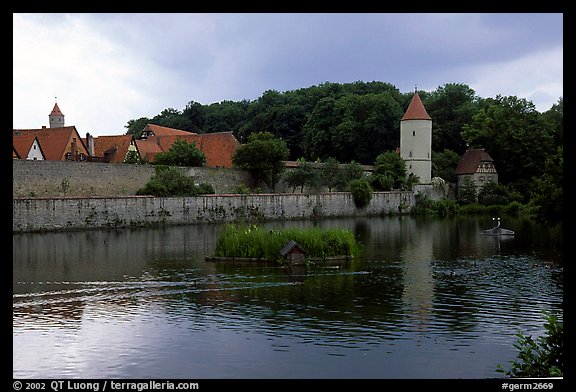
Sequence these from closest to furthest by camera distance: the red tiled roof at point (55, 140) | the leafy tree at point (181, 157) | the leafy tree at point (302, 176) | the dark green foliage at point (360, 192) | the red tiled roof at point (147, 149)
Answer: the red tiled roof at point (55, 140), the leafy tree at point (181, 157), the dark green foliage at point (360, 192), the leafy tree at point (302, 176), the red tiled roof at point (147, 149)

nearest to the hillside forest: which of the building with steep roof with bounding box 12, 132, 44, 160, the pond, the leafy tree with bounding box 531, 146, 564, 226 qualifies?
the building with steep roof with bounding box 12, 132, 44, 160

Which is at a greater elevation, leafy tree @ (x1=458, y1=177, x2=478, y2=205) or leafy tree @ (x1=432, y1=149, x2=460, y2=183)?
leafy tree @ (x1=432, y1=149, x2=460, y2=183)

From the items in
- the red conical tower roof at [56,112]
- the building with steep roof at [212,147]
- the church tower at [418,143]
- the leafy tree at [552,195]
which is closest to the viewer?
the leafy tree at [552,195]

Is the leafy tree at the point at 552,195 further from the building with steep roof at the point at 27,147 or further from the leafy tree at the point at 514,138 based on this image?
the leafy tree at the point at 514,138

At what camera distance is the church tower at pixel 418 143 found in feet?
218

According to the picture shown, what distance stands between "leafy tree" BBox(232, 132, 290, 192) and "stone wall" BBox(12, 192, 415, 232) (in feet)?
20.1

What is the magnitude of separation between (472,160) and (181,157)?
30579mm

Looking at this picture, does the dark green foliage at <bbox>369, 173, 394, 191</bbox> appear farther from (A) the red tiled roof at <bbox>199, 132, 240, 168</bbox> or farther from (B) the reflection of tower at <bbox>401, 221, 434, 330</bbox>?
(B) the reflection of tower at <bbox>401, 221, 434, 330</bbox>

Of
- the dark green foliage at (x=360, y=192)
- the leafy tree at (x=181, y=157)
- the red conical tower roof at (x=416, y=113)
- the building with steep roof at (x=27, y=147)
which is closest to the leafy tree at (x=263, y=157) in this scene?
the leafy tree at (x=181, y=157)

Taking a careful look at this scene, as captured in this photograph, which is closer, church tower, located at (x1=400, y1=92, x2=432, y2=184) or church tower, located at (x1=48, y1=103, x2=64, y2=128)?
church tower, located at (x1=400, y1=92, x2=432, y2=184)

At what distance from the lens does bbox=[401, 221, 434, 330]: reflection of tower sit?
16.1 meters

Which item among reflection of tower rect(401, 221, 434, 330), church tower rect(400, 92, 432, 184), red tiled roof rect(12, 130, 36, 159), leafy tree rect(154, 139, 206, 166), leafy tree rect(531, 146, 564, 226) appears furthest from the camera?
church tower rect(400, 92, 432, 184)

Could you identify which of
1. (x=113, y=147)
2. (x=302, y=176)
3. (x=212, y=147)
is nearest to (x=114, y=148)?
(x=113, y=147)

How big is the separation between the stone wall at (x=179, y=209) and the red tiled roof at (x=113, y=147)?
15.7 meters
